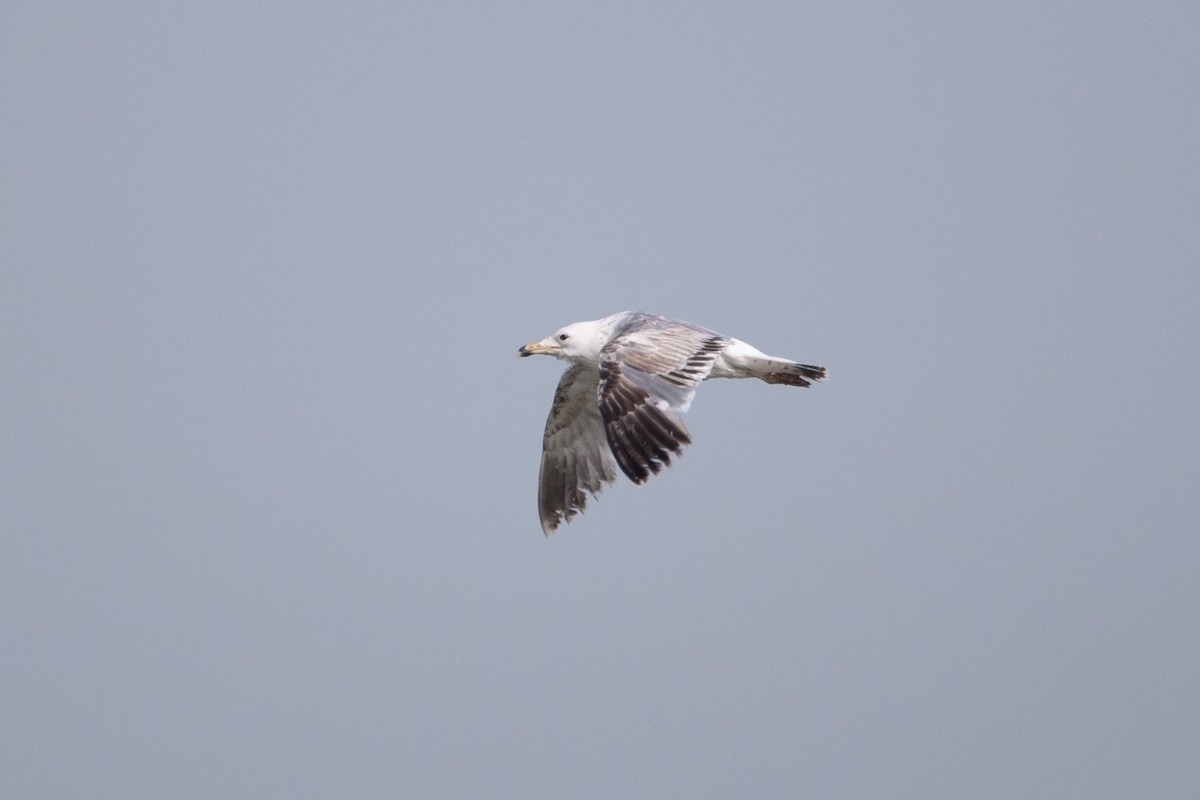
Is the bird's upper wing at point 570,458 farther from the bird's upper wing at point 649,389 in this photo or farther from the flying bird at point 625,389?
the bird's upper wing at point 649,389

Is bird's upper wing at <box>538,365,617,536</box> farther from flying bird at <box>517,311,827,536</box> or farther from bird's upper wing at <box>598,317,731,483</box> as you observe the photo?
bird's upper wing at <box>598,317,731,483</box>

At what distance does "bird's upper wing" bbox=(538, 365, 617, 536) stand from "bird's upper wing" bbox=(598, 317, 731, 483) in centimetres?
291

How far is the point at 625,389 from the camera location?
13133 millimetres

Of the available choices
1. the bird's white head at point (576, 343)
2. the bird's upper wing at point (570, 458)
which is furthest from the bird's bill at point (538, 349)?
the bird's upper wing at point (570, 458)

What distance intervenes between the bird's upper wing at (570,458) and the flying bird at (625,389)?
0.04ft

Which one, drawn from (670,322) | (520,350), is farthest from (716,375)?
(520,350)

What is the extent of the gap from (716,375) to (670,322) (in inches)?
27.9

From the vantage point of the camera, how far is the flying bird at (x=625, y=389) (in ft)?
41.7

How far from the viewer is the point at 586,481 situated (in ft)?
57.4

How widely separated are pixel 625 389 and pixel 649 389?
0.20 m

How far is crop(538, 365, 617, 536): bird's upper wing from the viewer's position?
1745 cm

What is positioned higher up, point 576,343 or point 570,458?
point 576,343

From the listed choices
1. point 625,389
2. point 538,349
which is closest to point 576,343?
point 538,349

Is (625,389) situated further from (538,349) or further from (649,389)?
(538,349)
